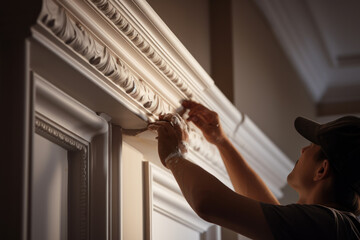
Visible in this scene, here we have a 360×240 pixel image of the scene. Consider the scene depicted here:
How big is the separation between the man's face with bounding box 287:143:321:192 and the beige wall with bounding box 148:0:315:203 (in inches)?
24.4

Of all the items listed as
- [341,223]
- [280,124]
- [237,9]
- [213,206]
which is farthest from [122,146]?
[280,124]

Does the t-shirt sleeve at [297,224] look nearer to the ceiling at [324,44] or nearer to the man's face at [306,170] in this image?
the man's face at [306,170]

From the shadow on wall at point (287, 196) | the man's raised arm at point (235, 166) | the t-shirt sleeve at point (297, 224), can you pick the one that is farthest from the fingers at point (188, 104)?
the shadow on wall at point (287, 196)

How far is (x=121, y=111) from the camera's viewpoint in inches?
69.9

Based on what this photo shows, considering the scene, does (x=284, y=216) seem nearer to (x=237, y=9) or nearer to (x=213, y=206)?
(x=213, y=206)

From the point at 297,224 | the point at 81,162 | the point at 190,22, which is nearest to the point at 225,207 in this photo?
the point at 297,224

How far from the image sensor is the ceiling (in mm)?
3646

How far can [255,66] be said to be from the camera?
3111 millimetres

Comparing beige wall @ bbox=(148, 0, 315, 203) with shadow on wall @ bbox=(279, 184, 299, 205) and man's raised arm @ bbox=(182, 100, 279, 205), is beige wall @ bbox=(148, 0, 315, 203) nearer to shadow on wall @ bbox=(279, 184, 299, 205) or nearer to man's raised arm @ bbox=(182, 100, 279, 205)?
shadow on wall @ bbox=(279, 184, 299, 205)

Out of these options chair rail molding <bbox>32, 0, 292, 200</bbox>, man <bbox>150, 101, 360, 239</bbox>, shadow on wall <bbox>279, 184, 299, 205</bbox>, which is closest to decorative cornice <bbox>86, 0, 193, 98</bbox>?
chair rail molding <bbox>32, 0, 292, 200</bbox>

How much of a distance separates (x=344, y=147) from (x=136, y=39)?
0.59 m

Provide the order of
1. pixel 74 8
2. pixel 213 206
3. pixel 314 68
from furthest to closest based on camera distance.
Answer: pixel 314 68 < pixel 213 206 < pixel 74 8

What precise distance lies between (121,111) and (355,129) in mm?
596

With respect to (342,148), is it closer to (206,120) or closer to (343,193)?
(343,193)
